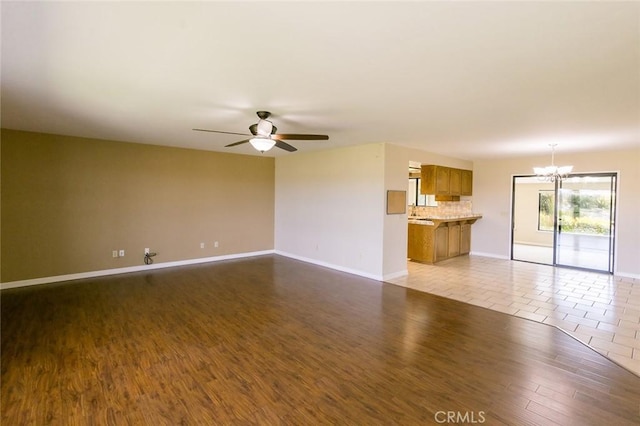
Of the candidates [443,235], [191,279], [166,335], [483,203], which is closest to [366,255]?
[443,235]

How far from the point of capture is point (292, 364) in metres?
2.79

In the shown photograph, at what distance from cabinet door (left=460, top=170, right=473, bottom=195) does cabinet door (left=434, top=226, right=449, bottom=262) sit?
1.22 metres

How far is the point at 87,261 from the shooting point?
5.55m

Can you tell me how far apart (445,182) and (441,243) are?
4.68 feet

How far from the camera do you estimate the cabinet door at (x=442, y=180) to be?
23.1ft

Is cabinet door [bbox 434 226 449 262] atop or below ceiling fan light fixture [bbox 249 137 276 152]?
below

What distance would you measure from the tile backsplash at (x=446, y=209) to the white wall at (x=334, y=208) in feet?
7.92

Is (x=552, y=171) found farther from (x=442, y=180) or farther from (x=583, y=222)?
(x=442, y=180)

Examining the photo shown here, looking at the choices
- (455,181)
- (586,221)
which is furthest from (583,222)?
(455,181)

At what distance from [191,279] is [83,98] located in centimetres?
330

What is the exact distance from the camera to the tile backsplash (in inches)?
311

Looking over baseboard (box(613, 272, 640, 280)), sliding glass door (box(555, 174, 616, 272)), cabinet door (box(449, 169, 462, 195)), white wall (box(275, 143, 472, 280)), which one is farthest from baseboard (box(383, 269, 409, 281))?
baseboard (box(613, 272, 640, 280))

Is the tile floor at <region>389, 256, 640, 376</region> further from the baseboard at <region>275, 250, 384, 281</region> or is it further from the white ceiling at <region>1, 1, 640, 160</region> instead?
the white ceiling at <region>1, 1, 640, 160</region>

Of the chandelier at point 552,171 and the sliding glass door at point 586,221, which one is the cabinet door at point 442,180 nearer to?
the chandelier at point 552,171
